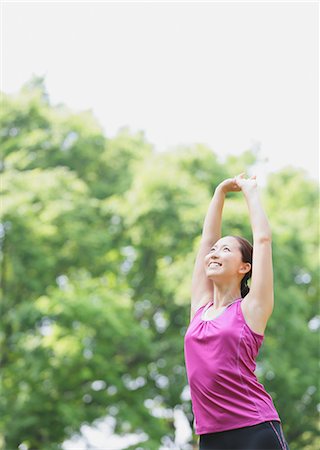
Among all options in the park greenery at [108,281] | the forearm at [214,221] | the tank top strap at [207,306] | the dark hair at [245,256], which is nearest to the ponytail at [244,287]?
the dark hair at [245,256]

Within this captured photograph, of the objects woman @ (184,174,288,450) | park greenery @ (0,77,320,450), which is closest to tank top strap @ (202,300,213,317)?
woman @ (184,174,288,450)

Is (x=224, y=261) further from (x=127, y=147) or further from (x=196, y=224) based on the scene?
(x=127, y=147)

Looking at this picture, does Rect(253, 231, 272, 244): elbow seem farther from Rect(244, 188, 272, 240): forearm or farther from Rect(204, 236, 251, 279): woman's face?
Rect(204, 236, 251, 279): woman's face

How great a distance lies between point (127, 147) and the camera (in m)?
18.1

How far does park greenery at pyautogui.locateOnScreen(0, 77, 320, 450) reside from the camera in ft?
43.4

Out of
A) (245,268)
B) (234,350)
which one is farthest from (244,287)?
(234,350)

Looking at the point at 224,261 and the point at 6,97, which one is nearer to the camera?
the point at 224,261

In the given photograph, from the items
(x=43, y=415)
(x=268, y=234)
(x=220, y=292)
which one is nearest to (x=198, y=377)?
(x=220, y=292)

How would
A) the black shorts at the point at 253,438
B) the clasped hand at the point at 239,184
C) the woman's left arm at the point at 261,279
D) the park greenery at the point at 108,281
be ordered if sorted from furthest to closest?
the park greenery at the point at 108,281 < the clasped hand at the point at 239,184 < the woman's left arm at the point at 261,279 < the black shorts at the point at 253,438

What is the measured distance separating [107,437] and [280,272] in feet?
16.1

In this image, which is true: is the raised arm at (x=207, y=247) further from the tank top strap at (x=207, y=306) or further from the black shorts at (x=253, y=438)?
the black shorts at (x=253, y=438)

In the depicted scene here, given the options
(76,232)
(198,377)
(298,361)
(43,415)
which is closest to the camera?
(198,377)

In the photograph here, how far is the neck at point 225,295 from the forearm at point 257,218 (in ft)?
0.80

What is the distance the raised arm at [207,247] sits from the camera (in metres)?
3.12
